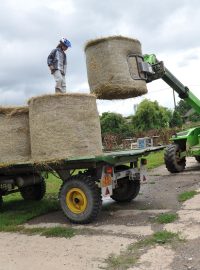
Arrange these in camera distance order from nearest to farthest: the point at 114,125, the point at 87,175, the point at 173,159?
the point at 87,175 → the point at 173,159 → the point at 114,125

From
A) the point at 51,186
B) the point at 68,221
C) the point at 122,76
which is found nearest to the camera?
the point at 68,221

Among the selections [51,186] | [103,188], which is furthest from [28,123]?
[51,186]

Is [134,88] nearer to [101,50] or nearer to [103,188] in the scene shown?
[101,50]

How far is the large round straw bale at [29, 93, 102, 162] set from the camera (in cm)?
775

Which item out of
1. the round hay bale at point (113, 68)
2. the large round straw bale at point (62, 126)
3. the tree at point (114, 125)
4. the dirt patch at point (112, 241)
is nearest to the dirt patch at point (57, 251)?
the dirt patch at point (112, 241)

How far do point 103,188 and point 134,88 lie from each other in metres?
2.19

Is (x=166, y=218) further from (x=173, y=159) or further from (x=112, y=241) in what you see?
(x=173, y=159)

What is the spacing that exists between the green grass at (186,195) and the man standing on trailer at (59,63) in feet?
10.5

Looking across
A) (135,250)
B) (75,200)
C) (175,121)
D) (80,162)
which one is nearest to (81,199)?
(75,200)

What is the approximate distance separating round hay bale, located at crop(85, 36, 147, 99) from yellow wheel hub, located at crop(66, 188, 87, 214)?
2.06 meters

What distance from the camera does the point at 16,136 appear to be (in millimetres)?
8508

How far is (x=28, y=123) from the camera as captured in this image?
8.52 metres

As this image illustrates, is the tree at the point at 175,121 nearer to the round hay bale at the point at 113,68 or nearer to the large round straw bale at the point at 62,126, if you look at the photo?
the round hay bale at the point at 113,68

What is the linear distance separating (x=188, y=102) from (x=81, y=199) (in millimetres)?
6839
